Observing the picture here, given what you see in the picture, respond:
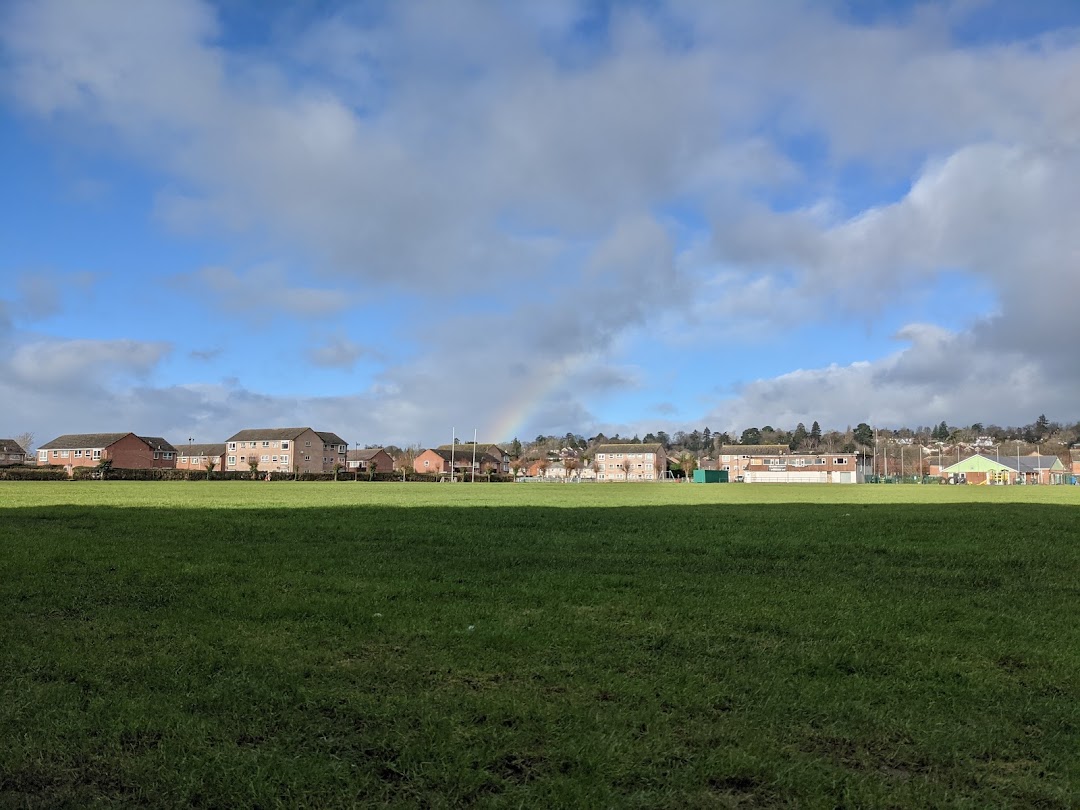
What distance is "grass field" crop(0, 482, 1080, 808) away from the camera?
4.03m

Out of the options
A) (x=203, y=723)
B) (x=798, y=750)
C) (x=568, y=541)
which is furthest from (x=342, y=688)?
(x=568, y=541)

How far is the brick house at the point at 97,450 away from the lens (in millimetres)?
128875

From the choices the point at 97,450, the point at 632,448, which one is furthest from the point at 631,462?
the point at 97,450

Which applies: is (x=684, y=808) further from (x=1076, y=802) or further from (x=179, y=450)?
(x=179, y=450)

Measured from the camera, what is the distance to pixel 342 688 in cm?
543

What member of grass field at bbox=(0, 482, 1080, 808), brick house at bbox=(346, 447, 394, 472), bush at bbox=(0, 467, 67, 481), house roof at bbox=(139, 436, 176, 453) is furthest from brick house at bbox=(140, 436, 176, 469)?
grass field at bbox=(0, 482, 1080, 808)

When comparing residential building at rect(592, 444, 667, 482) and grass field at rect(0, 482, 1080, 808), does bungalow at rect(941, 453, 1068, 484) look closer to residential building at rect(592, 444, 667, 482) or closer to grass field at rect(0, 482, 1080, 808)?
residential building at rect(592, 444, 667, 482)

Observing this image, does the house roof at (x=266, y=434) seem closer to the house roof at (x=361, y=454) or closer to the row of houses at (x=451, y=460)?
the row of houses at (x=451, y=460)

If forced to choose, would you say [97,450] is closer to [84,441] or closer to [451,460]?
[84,441]

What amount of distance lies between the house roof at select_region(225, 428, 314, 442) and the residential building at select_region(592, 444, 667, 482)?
67186 mm

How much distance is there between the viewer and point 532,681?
18.6 feet

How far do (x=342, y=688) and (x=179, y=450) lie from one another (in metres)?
181

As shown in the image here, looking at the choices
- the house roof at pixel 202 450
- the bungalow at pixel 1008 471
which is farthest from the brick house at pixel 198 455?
the bungalow at pixel 1008 471

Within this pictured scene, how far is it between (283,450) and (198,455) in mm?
27990
